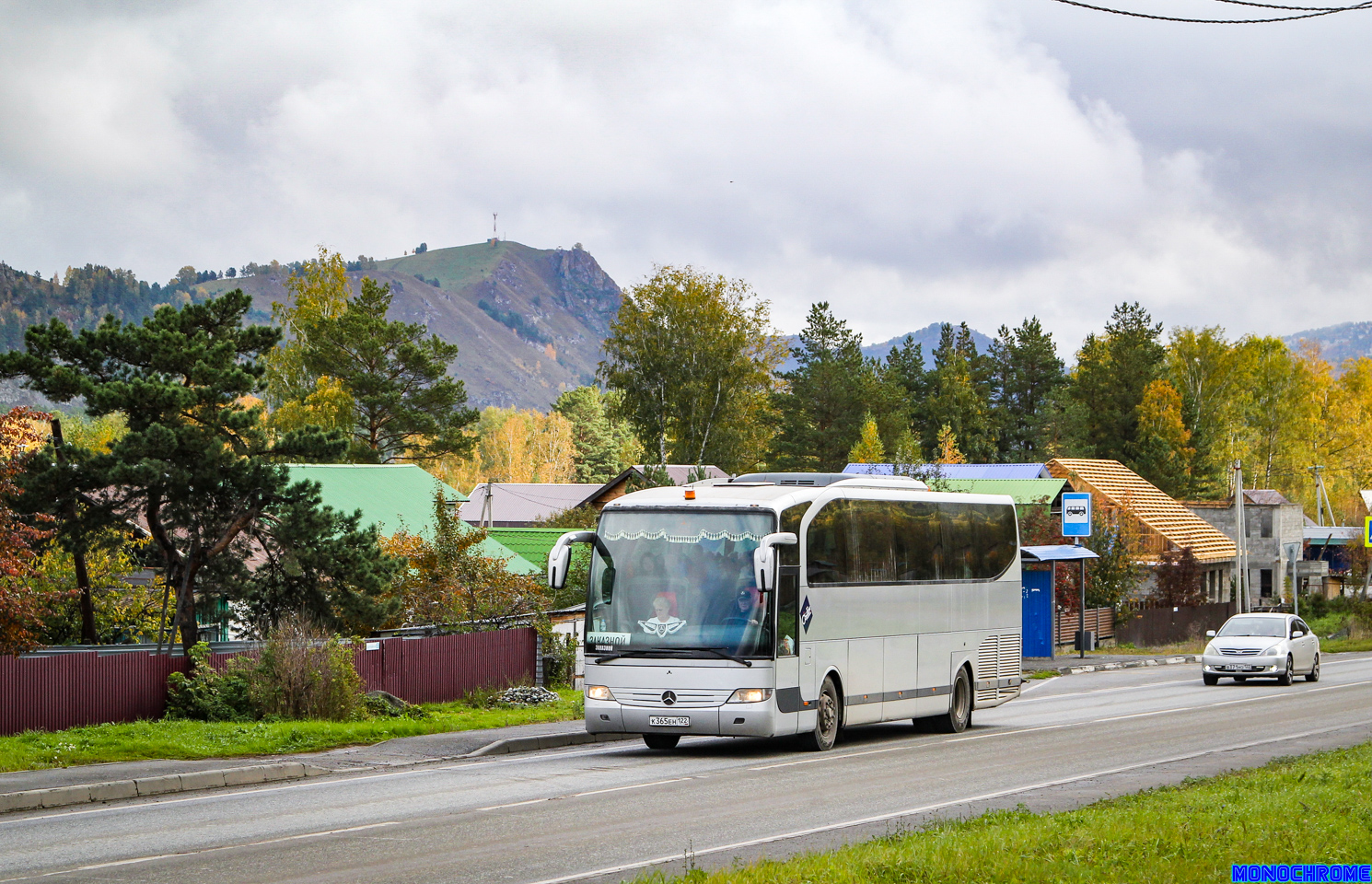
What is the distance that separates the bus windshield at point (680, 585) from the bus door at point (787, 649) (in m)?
0.23

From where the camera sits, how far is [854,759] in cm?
1747

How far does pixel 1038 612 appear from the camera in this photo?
42281 mm

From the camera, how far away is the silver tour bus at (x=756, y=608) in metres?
17.2

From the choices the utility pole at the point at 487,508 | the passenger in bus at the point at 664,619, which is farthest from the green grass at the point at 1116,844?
the utility pole at the point at 487,508

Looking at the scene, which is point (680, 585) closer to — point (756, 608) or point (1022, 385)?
point (756, 608)

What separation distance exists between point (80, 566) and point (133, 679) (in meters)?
6.16

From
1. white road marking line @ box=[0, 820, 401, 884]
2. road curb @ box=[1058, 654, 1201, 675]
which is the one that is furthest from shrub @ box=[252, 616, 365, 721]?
road curb @ box=[1058, 654, 1201, 675]

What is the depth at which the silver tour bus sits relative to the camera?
56.6ft

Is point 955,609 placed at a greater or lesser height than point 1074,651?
greater

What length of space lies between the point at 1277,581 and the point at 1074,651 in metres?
40.0

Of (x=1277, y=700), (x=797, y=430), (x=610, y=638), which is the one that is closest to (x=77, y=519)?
(x=610, y=638)

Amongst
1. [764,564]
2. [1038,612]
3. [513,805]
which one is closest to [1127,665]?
[1038,612]

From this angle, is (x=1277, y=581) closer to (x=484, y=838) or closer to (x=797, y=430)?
(x=797, y=430)

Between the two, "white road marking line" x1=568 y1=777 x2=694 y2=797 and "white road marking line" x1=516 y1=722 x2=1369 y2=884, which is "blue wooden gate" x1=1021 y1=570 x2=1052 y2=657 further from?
"white road marking line" x1=568 y1=777 x2=694 y2=797
